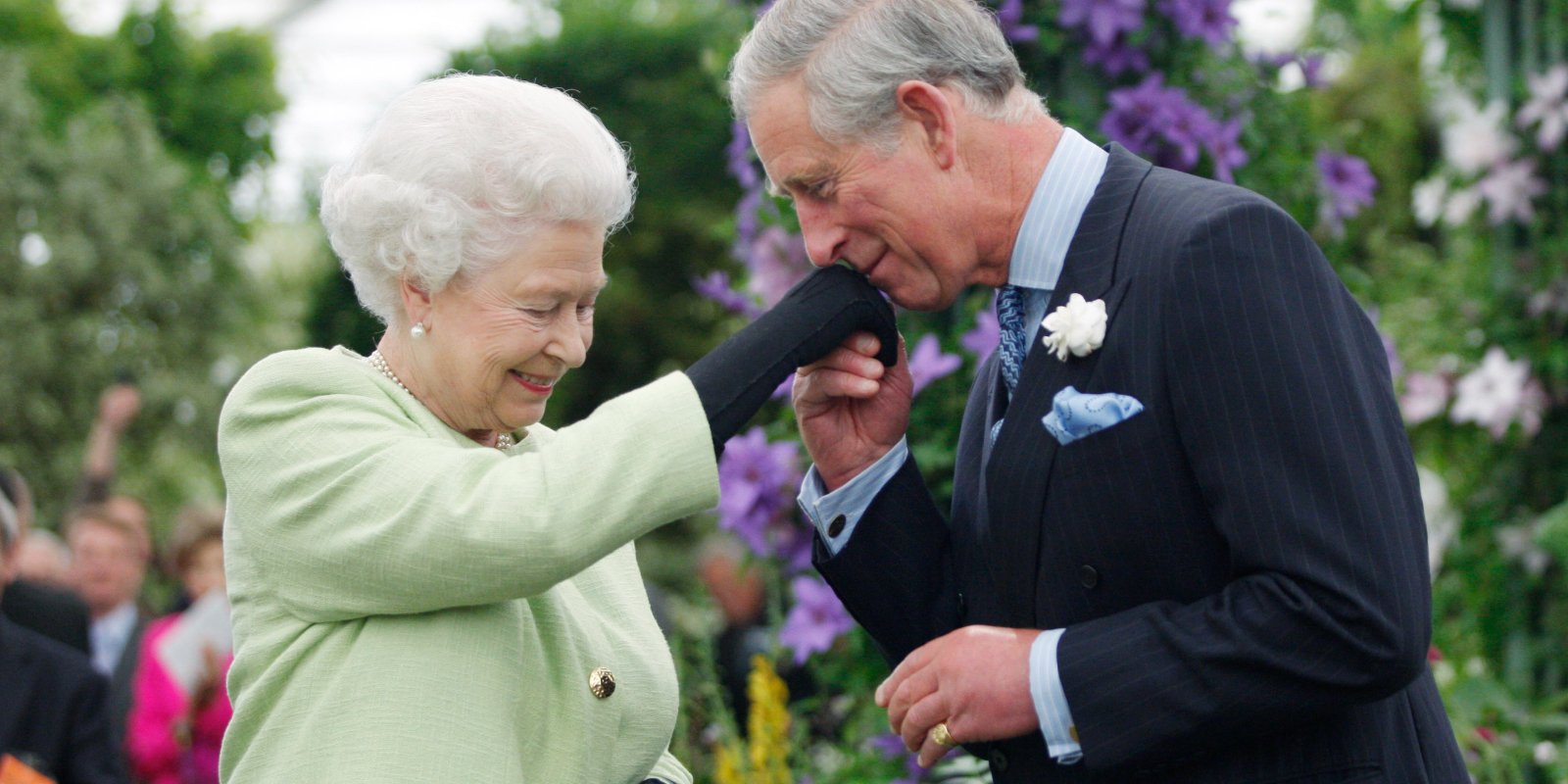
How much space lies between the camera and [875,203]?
2125mm

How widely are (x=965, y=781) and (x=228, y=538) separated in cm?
186

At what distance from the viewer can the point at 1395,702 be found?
6.30 feet

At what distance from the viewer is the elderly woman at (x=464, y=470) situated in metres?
1.78

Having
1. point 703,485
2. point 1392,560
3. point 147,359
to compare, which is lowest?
point 147,359

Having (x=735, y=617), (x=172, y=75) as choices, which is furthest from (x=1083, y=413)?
(x=172, y=75)

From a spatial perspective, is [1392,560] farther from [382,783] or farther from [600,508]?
[382,783]

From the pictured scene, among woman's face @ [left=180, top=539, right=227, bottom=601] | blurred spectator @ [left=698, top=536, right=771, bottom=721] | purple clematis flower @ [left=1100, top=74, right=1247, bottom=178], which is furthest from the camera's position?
blurred spectator @ [left=698, top=536, right=771, bottom=721]

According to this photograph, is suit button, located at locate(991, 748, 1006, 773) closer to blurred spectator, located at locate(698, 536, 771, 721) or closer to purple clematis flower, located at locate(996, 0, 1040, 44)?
purple clematis flower, located at locate(996, 0, 1040, 44)

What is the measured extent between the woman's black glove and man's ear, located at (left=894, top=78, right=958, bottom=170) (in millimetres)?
201

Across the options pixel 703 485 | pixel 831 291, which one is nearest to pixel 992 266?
pixel 831 291

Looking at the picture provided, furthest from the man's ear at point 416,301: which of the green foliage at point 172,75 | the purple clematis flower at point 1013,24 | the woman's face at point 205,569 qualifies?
the green foliage at point 172,75

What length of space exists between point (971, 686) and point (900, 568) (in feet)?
1.36

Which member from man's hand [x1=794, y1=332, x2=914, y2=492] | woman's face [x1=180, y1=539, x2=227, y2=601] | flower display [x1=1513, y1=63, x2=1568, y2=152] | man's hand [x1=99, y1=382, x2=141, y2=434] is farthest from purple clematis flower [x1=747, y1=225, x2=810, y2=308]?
man's hand [x1=99, y1=382, x2=141, y2=434]

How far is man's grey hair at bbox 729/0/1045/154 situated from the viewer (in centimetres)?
208
